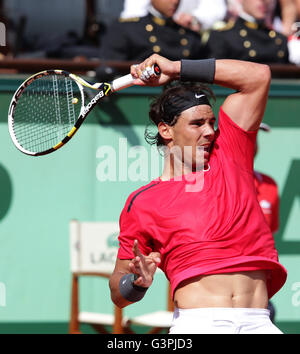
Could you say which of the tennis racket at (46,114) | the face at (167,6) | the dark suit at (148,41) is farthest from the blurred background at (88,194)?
the face at (167,6)

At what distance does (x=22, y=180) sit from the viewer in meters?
6.08

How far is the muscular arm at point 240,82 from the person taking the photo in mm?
3422

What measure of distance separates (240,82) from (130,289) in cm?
113

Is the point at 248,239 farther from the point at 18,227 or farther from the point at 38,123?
the point at 18,227

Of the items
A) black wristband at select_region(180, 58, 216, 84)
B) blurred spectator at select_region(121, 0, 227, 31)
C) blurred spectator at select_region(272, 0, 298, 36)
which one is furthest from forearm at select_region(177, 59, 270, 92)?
blurred spectator at select_region(272, 0, 298, 36)

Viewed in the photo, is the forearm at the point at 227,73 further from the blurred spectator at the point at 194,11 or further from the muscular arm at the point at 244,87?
the blurred spectator at the point at 194,11

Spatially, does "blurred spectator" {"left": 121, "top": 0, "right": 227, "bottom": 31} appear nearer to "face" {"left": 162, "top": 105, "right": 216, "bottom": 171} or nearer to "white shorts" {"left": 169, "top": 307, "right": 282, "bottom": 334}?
"face" {"left": 162, "top": 105, "right": 216, "bottom": 171}

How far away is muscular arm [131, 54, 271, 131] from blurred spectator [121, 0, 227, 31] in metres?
3.74

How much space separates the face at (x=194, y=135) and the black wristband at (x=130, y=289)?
622mm

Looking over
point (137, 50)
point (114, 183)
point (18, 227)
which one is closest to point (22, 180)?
point (18, 227)

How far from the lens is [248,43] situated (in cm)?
676

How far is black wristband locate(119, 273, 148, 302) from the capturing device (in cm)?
337

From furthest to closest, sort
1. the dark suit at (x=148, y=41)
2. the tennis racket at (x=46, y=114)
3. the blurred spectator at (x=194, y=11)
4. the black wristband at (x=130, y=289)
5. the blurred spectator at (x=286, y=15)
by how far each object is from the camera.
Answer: the blurred spectator at (x=286, y=15)
the blurred spectator at (x=194, y=11)
the dark suit at (x=148, y=41)
the tennis racket at (x=46, y=114)
the black wristband at (x=130, y=289)

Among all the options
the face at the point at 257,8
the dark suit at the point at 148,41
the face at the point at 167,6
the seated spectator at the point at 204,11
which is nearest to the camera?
the dark suit at the point at 148,41
